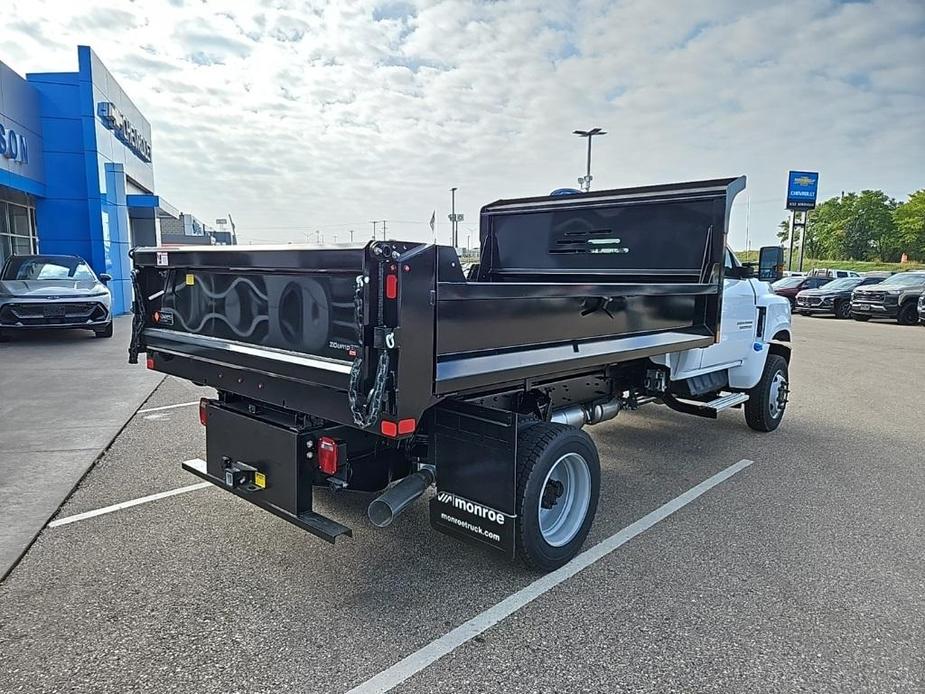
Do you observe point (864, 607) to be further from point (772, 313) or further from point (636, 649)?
point (772, 313)

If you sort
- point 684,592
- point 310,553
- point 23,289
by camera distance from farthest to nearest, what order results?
point 23,289, point 310,553, point 684,592

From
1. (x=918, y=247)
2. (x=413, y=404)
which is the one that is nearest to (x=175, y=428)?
(x=413, y=404)

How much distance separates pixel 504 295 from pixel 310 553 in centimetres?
195

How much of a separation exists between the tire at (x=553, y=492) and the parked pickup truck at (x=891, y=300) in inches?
869

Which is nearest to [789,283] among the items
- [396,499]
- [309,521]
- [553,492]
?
[553,492]

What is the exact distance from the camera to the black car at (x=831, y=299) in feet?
79.4

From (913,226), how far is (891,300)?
73163 mm

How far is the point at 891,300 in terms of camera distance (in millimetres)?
21172

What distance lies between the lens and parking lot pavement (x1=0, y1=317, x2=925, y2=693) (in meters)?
2.71

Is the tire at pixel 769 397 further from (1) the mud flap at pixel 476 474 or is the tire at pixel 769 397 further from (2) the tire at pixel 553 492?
(1) the mud flap at pixel 476 474

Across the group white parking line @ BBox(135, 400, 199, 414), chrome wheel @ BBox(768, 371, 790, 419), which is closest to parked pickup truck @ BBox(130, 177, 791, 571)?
chrome wheel @ BBox(768, 371, 790, 419)

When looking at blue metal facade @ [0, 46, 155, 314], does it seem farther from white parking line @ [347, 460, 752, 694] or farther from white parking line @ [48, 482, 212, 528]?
white parking line @ [347, 460, 752, 694]

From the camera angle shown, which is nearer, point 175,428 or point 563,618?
point 563,618

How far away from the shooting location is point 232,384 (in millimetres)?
3533
